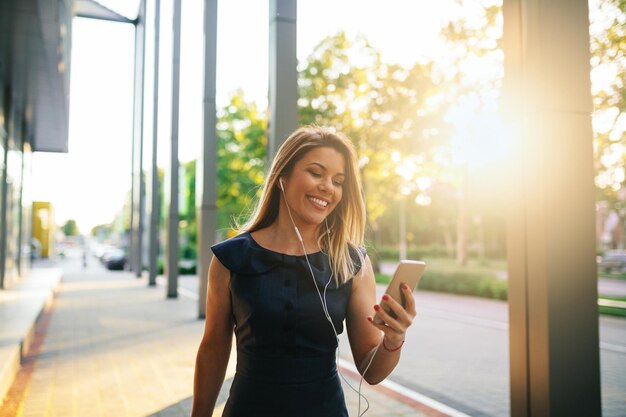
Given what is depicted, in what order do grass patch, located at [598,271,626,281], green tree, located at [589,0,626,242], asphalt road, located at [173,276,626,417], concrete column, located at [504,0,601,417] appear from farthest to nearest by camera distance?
grass patch, located at [598,271,626,281]
green tree, located at [589,0,626,242]
asphalt road, located at [173,276,626,417]
concrete column, located at [504,0,601,417]

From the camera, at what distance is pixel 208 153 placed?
1260cm

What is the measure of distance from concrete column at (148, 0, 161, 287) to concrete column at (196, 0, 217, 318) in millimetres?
9665

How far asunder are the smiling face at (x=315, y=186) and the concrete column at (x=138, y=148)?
26530mm

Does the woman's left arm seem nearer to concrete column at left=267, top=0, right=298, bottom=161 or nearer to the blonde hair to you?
A: the blonde hair

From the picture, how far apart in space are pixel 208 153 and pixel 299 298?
10.9 meters

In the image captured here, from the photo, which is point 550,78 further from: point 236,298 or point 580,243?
point 236,298

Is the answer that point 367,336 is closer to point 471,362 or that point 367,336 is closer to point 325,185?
point 325,185

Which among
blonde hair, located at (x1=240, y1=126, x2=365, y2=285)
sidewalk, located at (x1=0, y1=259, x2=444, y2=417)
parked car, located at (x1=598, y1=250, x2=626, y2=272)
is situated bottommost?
sidewalk, located at (x1=0, y1=259, x2=444, y2=417)

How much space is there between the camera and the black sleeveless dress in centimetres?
200

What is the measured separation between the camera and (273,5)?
262 inches

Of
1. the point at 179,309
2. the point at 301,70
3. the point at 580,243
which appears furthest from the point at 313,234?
the point at 301,70

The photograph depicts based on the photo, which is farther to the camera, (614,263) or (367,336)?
(614,263)

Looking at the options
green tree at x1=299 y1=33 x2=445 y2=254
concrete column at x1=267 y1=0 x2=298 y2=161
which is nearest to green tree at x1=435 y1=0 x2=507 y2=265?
green tree at x1=299 y1=33 x2=445 y2=254

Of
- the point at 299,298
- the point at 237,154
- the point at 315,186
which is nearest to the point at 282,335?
the point at 299,298
